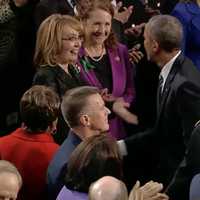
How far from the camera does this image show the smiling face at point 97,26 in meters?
4.91

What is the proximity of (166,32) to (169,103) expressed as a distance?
528mm

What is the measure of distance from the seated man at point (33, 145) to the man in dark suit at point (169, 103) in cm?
64

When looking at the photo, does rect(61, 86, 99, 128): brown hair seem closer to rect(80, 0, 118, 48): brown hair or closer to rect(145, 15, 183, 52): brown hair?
rect(145, 15, 183, 52): brown hair

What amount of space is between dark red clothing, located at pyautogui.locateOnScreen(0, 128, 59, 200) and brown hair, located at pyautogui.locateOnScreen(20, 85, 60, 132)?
0.06 meters

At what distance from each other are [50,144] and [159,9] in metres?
2.32

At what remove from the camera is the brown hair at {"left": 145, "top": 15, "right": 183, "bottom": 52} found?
4.35m

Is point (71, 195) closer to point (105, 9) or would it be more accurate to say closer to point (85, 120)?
point (85, 120)

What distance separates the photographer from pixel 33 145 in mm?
3820

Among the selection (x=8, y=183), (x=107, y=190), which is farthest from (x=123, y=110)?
(x=107, y=190)

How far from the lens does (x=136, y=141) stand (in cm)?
440

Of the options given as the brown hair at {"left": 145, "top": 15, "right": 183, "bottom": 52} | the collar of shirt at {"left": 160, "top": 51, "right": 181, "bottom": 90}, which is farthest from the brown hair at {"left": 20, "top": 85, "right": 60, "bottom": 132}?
the brown hair at {"left": 145, "top": 15, "right": 183, "bottom": 52}

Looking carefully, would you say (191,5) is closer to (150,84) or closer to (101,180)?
(150,84)

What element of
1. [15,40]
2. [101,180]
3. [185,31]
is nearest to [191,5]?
[185,31]

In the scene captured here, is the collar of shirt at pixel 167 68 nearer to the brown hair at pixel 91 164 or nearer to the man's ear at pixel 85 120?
the man's ear at pixel 85 120
